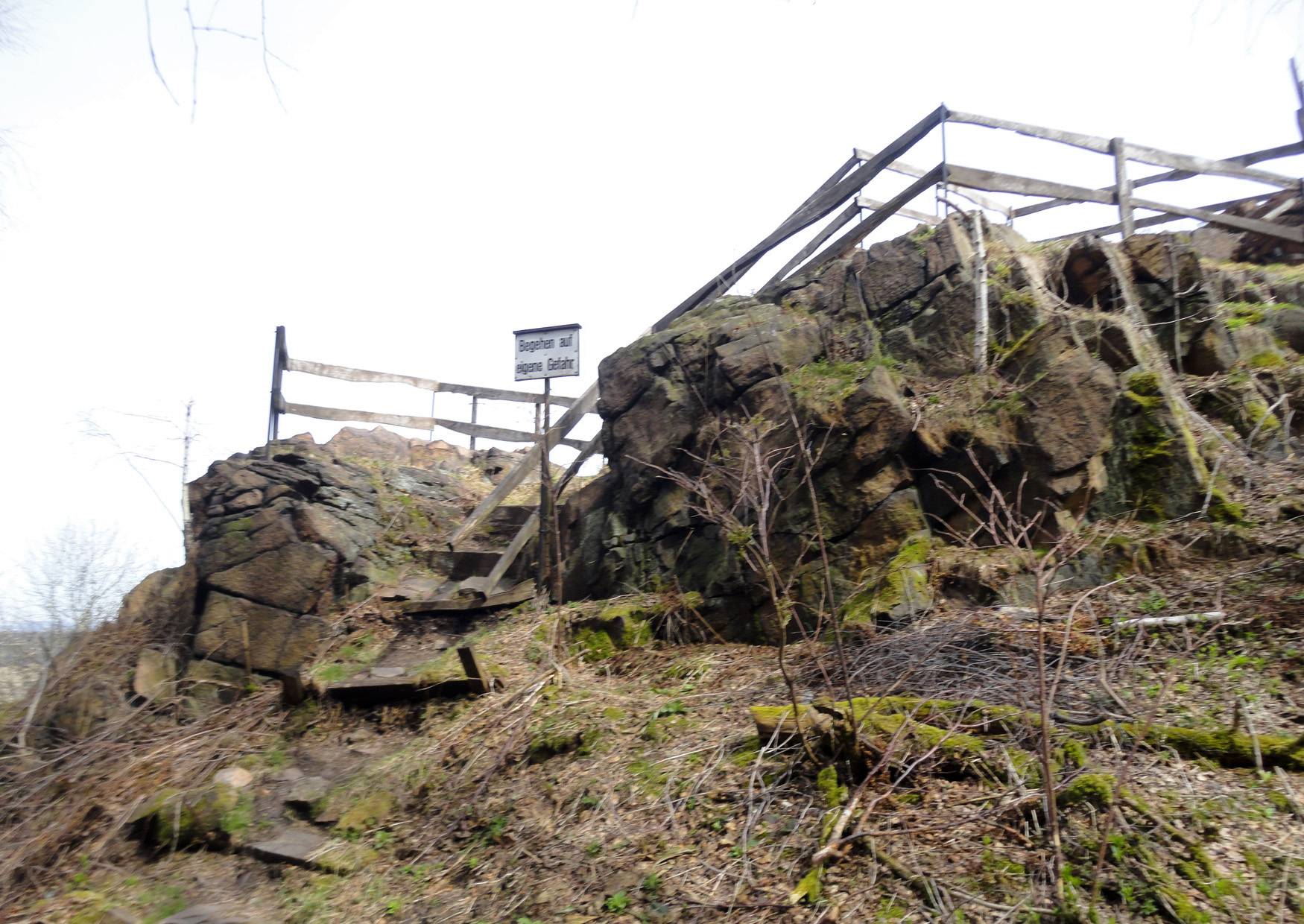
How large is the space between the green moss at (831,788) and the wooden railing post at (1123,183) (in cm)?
655

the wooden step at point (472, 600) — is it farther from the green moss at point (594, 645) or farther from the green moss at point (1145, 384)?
the green moss at point (1145, 384)

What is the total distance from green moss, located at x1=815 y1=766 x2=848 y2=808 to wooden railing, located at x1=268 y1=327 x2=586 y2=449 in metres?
5.98

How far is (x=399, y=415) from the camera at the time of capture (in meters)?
12.3

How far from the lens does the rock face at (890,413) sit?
6.34 meters

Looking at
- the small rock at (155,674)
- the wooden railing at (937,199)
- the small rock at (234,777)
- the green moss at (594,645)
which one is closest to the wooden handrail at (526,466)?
the wooden railing at (937,199)

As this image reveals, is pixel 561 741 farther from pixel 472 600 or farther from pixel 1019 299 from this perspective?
pixel 1019 299

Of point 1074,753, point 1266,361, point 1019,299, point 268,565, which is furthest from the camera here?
point 268,565

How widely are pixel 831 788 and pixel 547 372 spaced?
5.81m

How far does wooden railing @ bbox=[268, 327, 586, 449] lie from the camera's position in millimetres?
11047

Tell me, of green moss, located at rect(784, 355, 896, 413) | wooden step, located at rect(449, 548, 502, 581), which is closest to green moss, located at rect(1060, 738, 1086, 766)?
green moss, located at rect(784, 355, 896, 413)

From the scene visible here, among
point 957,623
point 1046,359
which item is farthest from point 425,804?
point 1046,359

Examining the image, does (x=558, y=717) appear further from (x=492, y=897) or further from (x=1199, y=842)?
(x=1199, y=842)

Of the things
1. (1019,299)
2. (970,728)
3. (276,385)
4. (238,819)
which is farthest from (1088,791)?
(276,385)

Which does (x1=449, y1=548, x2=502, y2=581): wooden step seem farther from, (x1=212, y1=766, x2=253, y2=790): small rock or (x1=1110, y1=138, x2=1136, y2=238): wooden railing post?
(x1=1110, y1=138, x2=1136, y2=238): wooden railing post
